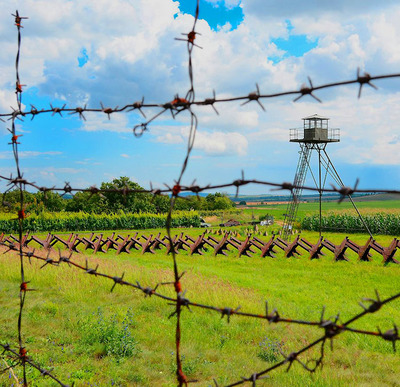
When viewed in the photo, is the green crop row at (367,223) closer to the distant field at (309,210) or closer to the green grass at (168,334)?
the distant field at (309,210)

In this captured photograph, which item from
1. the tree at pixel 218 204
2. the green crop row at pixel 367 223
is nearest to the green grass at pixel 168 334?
the green crop row at pixel 367 223

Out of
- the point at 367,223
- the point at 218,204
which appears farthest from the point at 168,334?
the point at 218,204

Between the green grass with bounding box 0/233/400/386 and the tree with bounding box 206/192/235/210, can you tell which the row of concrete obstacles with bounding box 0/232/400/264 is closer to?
the green grass with bounding box 0/233/400/386

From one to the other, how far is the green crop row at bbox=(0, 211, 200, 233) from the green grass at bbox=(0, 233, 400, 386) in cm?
2626

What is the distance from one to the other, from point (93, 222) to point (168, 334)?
3193 cm

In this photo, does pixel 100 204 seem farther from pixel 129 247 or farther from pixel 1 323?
Answer: pixel 1 323

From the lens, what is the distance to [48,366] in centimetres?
450

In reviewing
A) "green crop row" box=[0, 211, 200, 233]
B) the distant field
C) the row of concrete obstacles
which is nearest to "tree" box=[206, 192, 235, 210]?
the distant field

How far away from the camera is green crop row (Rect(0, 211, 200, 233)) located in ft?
112

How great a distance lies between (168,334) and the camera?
5539mm

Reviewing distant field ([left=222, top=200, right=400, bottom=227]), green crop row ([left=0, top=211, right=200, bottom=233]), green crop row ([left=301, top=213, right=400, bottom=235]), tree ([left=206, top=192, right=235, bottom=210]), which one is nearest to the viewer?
green crop row ([left=301, top=213, right=400, bottom=235])

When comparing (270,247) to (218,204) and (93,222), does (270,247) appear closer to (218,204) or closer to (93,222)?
(93,222)

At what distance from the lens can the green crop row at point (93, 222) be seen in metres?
34.1

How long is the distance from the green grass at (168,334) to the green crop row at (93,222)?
26265 millimetres
